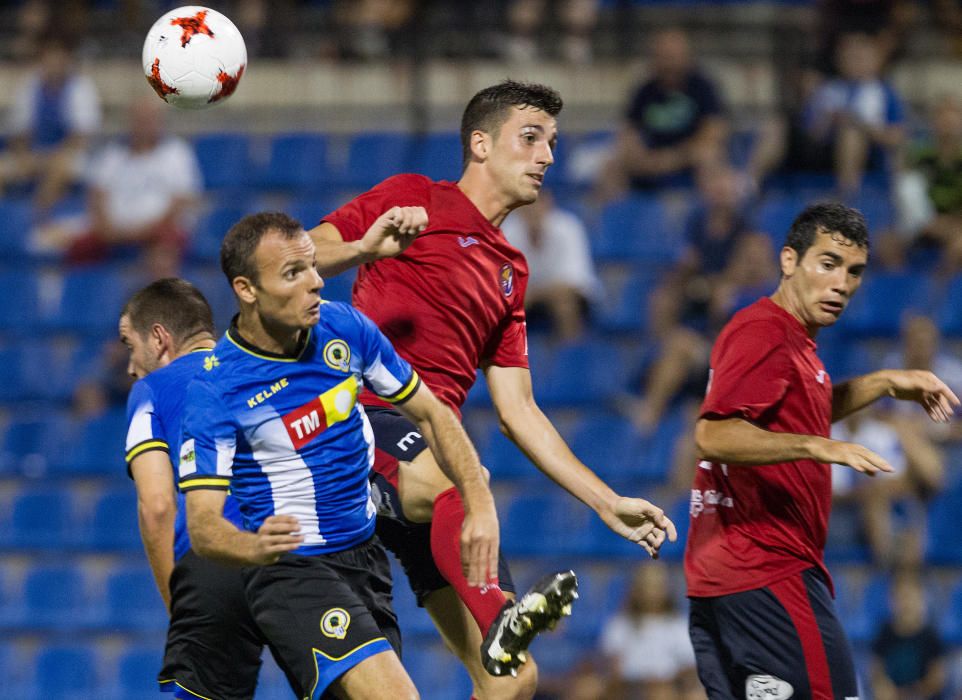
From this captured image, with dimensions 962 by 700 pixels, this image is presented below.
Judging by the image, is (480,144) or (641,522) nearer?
(641,522)

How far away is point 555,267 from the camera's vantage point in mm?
10875

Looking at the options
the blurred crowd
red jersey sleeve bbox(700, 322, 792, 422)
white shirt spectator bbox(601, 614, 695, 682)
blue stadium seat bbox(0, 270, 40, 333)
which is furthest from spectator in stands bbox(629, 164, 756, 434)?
blue stadium seat bbox(0, 270, 40, 333)

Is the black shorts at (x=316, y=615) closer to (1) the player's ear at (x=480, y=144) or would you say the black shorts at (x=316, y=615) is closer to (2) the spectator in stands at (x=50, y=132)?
(1) the player's ear at (x=480, y=144)

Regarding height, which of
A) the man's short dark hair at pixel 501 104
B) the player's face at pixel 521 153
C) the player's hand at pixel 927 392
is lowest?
the player's hand at pixel 927 392

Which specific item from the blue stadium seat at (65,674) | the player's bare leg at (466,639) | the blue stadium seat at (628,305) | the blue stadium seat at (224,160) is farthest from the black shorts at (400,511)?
the blue stadium seat at (224,160)

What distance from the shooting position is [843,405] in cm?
597

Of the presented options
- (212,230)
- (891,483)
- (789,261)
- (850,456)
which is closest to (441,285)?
(789,261)

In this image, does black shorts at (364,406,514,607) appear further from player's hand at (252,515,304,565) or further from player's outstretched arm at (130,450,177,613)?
player's hand at (252,515,304,565)

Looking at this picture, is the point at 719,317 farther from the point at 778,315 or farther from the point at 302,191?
the point at 778,315

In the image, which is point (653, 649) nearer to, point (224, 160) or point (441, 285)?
point (441, 285)

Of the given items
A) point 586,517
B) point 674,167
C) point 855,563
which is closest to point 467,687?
point 586,517

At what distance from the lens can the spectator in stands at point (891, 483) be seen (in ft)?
32.0

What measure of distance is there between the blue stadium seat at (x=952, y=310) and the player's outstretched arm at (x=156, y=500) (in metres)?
6.84

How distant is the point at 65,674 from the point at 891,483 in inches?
218
